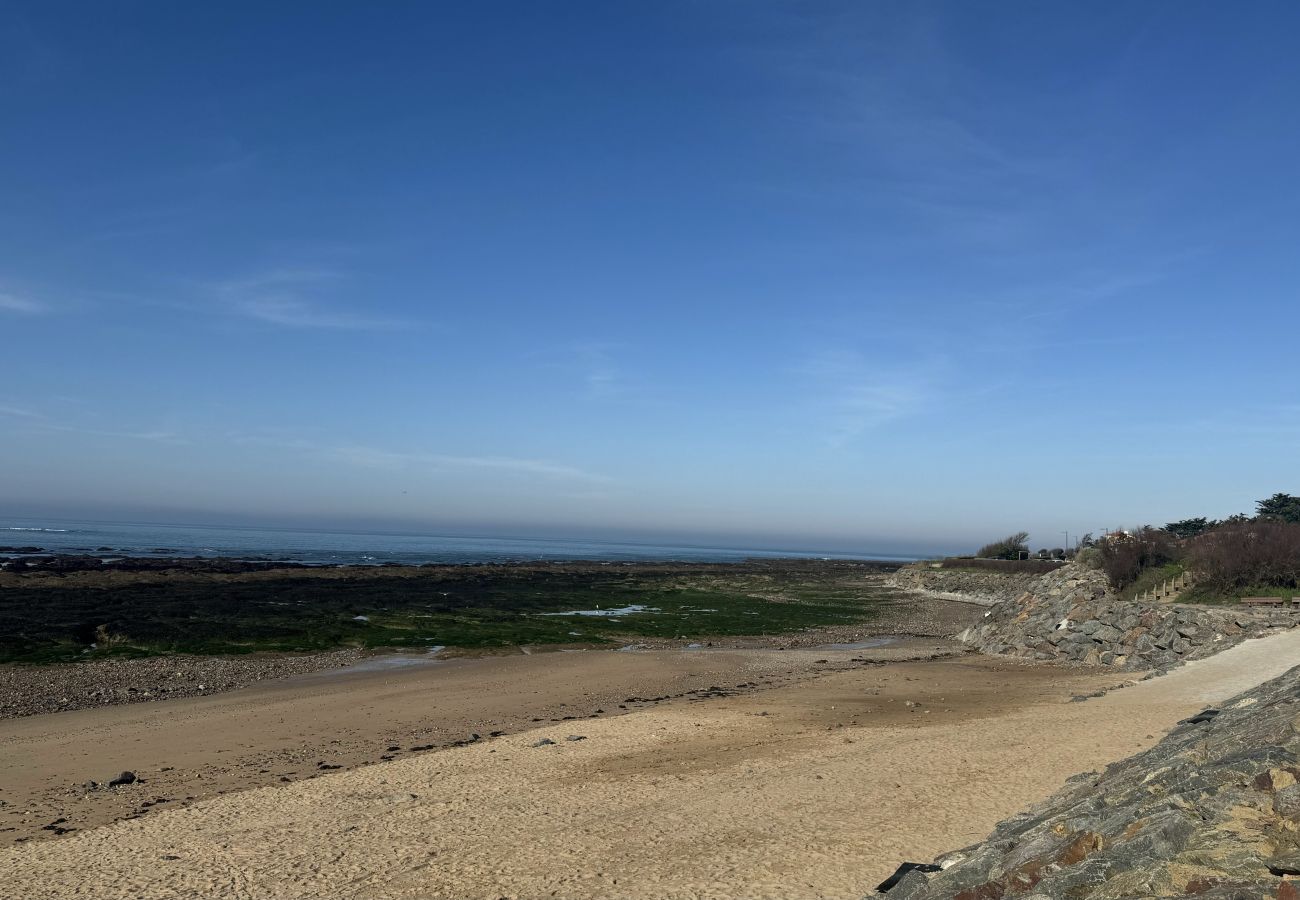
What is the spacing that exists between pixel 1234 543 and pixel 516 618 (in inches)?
1098

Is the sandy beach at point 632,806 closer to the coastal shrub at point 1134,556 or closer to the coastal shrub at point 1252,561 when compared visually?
the coastal shrub at point 1252,561

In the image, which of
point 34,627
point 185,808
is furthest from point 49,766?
point 34,627

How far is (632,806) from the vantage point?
426 inches

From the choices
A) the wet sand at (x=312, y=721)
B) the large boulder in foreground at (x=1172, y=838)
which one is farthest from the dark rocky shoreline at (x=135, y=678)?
the large boulder in foreground at (x=1172, y=838)

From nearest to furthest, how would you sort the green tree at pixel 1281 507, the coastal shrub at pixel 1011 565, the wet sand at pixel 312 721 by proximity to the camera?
1. the wet sand at pixel 312 721
2. the green tree at pixel 1281 507
3. the coastal shrub at pixel 1011 565

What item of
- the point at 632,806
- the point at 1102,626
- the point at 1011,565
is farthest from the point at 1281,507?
the point at 632,806

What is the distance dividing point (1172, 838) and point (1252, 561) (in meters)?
25.0

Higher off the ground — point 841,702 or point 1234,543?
point 1234,543

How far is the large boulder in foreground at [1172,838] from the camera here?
4.40 meters

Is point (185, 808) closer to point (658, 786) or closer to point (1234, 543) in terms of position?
point (658, 786)

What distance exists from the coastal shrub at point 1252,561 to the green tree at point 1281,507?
22230 millimetres

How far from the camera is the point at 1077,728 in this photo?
571 inches

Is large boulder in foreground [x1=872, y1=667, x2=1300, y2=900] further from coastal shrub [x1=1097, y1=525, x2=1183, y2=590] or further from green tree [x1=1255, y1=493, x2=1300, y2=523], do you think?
green tree [x1=1255, y1=493, x2=1300, y2=523]

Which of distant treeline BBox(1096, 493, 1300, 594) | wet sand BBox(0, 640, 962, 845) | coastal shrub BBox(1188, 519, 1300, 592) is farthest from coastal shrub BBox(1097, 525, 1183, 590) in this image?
wet sand BBox(0, 640, 962, 845)
